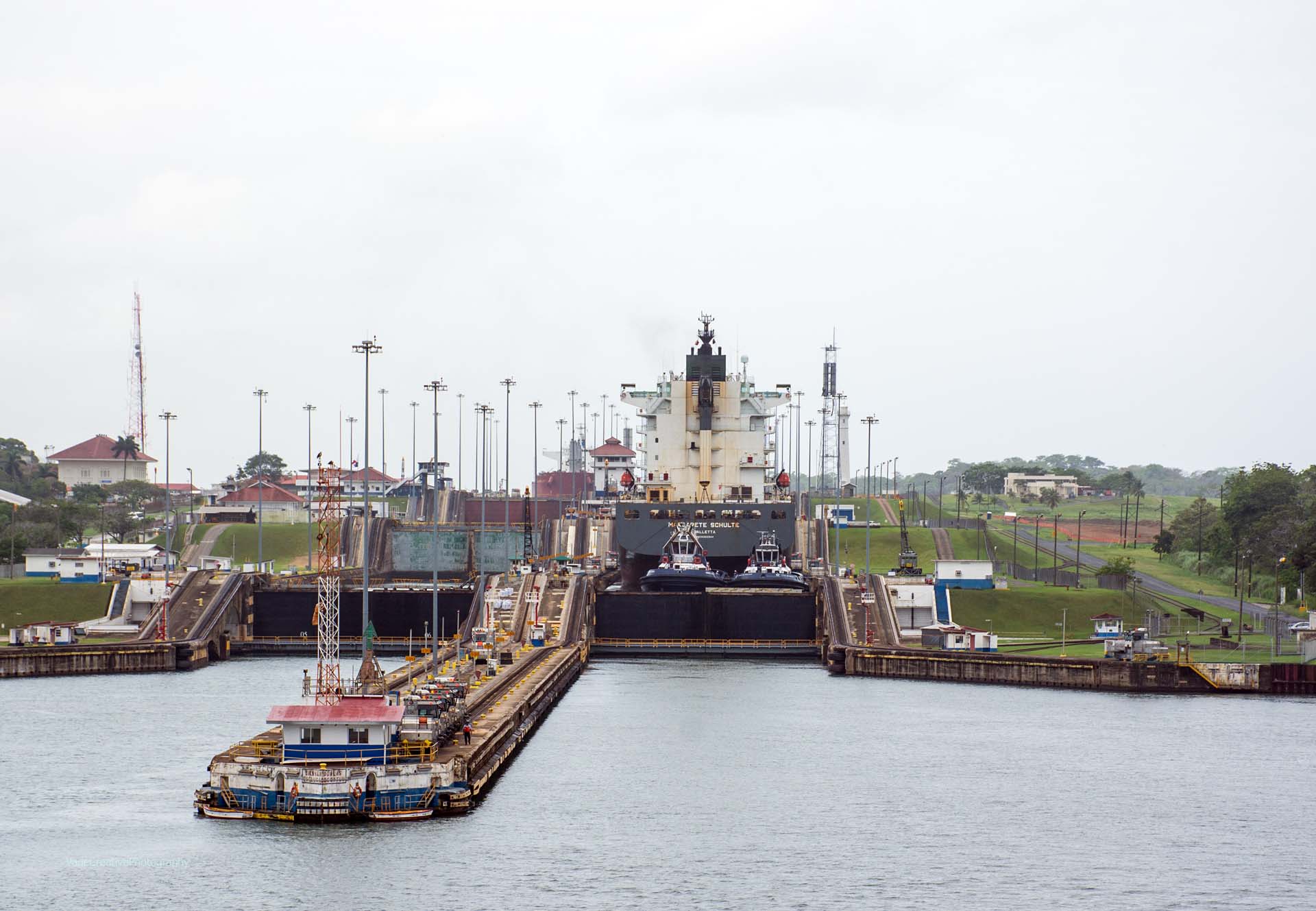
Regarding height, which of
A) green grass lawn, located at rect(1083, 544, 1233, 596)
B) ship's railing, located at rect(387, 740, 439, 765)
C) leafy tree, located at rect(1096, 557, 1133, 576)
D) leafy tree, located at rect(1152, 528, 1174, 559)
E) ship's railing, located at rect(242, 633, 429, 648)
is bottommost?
ship's railing, located at rect(242, 633, 429, 648)

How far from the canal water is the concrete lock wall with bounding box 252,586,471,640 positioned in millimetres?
31555

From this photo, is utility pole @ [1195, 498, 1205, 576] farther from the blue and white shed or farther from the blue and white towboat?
the blue and white towboat

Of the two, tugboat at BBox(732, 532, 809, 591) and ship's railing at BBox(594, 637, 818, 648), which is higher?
tugboat at BBox(732, 532, 809, 591)

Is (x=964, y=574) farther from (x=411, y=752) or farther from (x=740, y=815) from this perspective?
(x=411, y=752)

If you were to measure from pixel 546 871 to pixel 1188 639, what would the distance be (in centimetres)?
6357

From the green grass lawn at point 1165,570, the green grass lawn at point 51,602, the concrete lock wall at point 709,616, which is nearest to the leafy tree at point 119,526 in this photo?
the green grass lawn at point 51,602

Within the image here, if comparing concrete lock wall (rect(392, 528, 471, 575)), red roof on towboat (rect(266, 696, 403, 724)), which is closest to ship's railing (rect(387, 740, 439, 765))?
red roof on towboat (rect(266, 696, 403, 724))

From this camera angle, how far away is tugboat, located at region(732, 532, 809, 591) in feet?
373

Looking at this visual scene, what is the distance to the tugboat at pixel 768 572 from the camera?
373ft

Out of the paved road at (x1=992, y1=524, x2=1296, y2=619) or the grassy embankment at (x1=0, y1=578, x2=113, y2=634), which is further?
the paved road at (x1=992, y1=524, x2=1296, y2=619)

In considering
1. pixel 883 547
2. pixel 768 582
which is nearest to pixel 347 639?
pixel 768 582

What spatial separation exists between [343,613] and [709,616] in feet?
Answer: 82.3

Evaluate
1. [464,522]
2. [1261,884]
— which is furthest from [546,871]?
[464,522]

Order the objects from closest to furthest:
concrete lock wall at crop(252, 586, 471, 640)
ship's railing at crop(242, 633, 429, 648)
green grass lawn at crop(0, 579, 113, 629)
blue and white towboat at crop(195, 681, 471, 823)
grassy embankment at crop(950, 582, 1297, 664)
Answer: blue and white towboat at crop(195, 681, 471, 823)
grassy embankment at crop(950, 582, 1297, 664)
ship's railing at crop(242, 633, 429, 648)
concrete lock wall at crop(252, 586, 471, 640)
green grass lawn at crop(0, 579, 113, 629)
